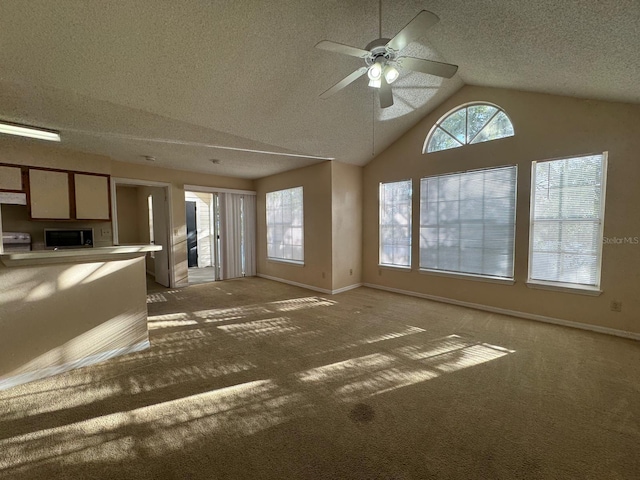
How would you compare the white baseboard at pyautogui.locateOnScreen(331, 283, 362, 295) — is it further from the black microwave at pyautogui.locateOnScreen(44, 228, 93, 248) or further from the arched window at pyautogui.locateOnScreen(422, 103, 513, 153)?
the black microwave at pyautogui.locateOnScreen(44, 228, 93, 248)

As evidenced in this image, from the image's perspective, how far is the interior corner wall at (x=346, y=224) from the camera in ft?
17.0

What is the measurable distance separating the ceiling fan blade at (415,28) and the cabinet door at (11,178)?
16.7 feet

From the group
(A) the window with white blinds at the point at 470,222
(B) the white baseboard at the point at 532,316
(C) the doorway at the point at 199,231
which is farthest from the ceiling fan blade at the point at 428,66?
(C) the doorway at the point at 199,231

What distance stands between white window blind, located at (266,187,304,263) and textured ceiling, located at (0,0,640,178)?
212 cm

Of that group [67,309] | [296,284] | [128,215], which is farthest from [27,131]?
[296,284]

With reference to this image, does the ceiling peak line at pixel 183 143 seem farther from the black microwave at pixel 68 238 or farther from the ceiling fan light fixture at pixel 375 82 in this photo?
the ceiling fan light fixture at pixel 375 82

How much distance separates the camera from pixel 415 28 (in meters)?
1.76

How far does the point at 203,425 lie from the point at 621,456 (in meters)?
2.46

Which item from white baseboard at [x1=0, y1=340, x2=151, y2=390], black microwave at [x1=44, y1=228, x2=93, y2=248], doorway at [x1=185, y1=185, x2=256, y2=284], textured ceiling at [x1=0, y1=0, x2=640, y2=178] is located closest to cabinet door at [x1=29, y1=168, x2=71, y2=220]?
black microwave at [x1=44, y1=228, x2=93, y2=248]

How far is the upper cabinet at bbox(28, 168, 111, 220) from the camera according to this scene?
13.0ft

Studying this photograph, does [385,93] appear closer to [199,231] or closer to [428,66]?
[428,66]

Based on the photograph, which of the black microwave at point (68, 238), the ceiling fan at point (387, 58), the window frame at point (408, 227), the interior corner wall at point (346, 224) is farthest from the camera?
the interior corner wall at point (346, 224)

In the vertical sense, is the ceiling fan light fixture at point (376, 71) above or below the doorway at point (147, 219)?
above

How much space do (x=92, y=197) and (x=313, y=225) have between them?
12.4ft
